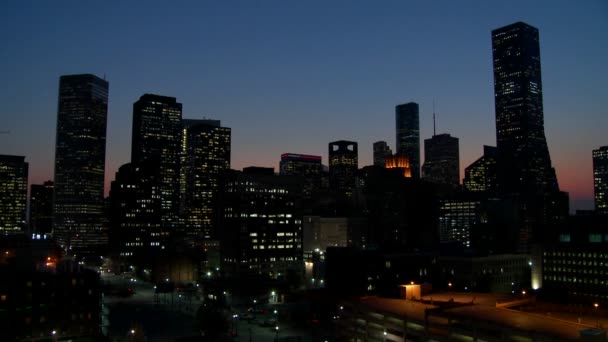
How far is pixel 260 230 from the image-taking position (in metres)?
166

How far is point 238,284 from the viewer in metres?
124

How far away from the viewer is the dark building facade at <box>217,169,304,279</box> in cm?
16375

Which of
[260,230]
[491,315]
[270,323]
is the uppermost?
[260,230]

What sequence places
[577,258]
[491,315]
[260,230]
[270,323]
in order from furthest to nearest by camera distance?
[260,230], [577,258], [270,323], [491,315]

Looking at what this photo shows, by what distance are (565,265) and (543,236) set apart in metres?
13.2

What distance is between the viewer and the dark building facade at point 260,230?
537 feet

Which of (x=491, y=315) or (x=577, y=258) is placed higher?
(x=577, y=258)

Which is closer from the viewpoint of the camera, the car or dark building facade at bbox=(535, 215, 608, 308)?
the car

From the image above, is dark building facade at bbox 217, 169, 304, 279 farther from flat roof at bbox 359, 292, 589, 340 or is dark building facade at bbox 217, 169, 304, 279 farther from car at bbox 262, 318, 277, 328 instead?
flat roof at bbox 359, 292, 589, 340

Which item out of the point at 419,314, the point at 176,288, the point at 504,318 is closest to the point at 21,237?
the point at 176,288

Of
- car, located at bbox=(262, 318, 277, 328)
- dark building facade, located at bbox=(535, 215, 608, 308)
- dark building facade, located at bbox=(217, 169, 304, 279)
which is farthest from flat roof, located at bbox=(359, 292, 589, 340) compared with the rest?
dark building facade, located at bbox=(217, 169, 304, 279)

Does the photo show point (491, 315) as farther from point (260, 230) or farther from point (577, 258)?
point (260, 230)

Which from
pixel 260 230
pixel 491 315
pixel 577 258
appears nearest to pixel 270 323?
pixel 491 315

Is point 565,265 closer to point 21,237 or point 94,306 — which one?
point 94,306
